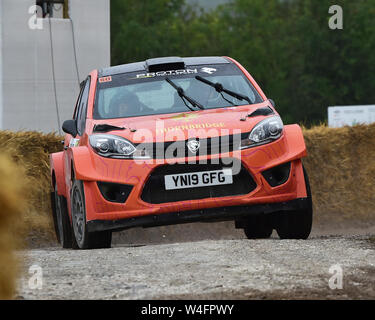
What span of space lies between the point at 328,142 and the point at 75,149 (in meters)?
9.32

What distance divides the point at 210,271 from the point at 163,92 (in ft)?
11.5

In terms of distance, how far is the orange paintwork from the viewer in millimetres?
8742

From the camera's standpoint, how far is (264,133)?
29.4 feet

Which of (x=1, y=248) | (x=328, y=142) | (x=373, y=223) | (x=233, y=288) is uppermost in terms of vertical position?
(x=1, y=248)

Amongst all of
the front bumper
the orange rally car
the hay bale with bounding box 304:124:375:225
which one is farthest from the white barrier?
the front bumper

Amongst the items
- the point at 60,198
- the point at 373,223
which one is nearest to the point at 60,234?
the point at 60,198

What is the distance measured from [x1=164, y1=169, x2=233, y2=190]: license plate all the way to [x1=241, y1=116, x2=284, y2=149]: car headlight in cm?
32

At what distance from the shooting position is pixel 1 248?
16.4 feet

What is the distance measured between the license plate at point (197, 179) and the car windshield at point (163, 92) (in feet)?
3.31


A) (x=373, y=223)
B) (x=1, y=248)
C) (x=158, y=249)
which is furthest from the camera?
(x=373, y=223)

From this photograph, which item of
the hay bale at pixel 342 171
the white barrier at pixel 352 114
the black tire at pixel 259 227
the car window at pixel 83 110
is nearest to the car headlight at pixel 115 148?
the car window at pixel 83 110

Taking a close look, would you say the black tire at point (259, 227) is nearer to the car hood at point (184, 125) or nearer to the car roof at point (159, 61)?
the car hood at point (184, 125)

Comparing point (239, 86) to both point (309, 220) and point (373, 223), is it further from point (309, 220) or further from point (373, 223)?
point (373, 223)

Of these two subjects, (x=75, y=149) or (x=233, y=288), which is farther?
(x=75, y=149)
